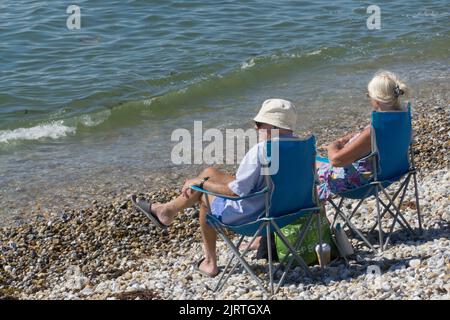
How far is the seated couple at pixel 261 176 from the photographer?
6.18 m

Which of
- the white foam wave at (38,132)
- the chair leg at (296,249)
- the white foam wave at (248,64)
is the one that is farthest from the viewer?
the white foam wave at (248,64)


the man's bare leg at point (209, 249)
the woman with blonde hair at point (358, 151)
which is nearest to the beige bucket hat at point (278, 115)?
the woman with blonde hair at point (358, 151)

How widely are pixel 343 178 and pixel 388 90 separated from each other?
79cm

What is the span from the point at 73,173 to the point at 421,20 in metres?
10.9

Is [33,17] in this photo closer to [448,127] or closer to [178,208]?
[448,127]

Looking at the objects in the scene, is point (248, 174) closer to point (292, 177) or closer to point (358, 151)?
point (292, 177)

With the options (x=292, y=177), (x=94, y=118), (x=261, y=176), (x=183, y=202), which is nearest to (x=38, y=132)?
(x=94, y=118)

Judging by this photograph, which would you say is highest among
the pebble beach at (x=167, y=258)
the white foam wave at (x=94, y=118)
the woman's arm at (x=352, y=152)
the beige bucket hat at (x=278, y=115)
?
the beige bucket hat at (x=278, y=115)

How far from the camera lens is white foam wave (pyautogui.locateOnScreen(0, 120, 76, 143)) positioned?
1308 cm

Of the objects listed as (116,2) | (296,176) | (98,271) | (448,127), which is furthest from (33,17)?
(296,176)

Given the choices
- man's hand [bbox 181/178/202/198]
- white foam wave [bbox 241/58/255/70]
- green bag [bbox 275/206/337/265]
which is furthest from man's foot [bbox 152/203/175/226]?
white foam wave [bbox 241/58/255/70]

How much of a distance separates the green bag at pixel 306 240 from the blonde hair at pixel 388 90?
97 cm

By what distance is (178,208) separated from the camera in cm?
683

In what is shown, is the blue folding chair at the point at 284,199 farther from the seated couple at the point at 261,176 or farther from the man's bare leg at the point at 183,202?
the man's bare leg at the point at 183,202
